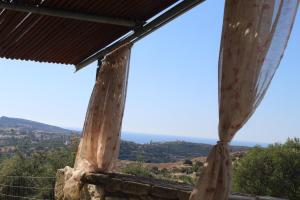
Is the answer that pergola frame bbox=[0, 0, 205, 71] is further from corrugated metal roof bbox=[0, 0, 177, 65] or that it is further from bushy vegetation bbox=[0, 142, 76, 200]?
bushy vegetation bbox=[0, 142, 76, 200]

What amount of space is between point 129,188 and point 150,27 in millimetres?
1350

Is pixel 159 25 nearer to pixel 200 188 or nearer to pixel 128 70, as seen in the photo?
pixel 128 70

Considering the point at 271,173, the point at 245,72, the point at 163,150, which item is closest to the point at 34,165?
the point at 163,150

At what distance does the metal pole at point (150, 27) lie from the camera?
321 cm

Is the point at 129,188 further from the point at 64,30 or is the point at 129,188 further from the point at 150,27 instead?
the point at 64,30

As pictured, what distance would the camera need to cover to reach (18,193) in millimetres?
9867

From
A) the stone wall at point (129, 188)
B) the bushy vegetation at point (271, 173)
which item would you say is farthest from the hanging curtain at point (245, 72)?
the bushy vegetation at point (271, 173)

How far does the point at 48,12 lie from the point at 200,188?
Answer: 1891 millimetres

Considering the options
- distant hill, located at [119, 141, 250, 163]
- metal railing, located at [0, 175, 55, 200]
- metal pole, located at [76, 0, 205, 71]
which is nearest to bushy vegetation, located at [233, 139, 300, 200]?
distant hill, located at [119, 141, 250, 163]

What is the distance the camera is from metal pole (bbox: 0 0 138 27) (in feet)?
11.0

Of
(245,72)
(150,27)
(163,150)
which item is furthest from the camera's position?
(163,150)

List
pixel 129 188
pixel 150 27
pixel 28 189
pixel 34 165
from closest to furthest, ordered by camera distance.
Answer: pixel 129 188 → pixel 150 27 → pixel 28 189 → pixel 34 165

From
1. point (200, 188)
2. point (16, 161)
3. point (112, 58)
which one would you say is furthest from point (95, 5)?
point (16, 161)

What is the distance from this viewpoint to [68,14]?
11.7 feet
